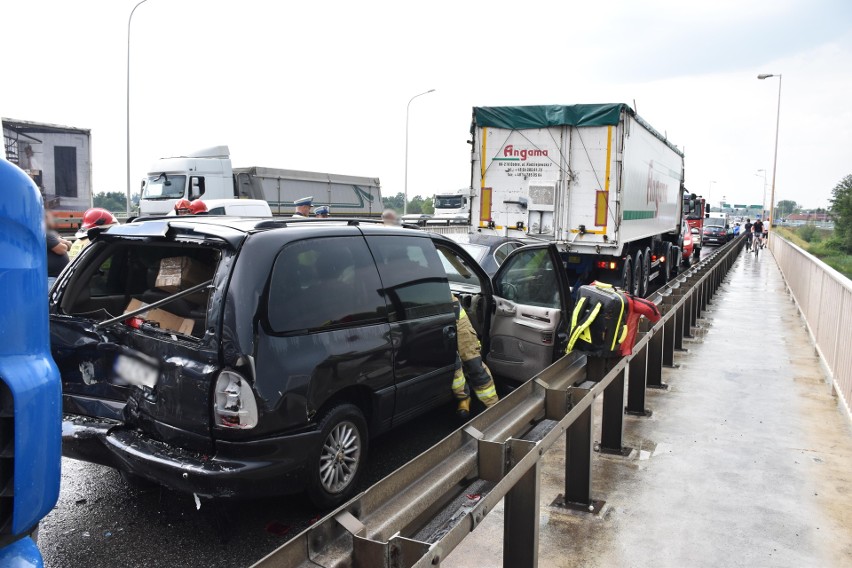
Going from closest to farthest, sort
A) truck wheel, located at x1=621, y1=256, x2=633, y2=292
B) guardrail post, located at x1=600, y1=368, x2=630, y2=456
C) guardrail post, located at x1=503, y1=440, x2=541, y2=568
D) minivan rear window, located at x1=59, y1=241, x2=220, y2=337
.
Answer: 1. guardrail post, located at x1=503, y1=440, x2=541, y2=568
2. minivan rear window, located at x1=59, y1=241, x2=220, y2=337
3. guardrail post, located at x1=600, y1=368, x2=630, y2=456
4. truck wheel, located at x1=621, y1=256, x2=633, y2=292

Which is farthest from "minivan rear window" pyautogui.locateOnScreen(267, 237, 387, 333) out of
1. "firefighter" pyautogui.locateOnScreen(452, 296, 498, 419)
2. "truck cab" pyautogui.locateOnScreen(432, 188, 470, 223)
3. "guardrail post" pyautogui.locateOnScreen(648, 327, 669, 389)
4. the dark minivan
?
"truck cab" pyautogui.locateOnScreen(432, 188, 470, 223)

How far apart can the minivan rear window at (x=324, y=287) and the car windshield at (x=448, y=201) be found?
1529 inches

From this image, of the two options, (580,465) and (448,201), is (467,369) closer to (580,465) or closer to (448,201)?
(580,465)

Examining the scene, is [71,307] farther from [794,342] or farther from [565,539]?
[794,342]

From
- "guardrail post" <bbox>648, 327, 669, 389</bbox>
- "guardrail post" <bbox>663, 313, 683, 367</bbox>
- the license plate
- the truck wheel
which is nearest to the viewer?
the license plate

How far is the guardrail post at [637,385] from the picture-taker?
604 cm

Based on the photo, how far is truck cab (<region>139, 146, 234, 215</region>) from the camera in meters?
24.4

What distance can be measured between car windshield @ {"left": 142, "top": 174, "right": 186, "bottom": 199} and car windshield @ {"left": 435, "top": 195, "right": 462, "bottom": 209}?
2138 cm

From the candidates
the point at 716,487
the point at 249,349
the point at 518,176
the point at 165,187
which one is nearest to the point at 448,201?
the point at 165,187

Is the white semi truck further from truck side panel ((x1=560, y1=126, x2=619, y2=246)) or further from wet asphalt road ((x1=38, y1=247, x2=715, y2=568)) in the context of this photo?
wet asphalt road ((x1=38, y1=247, x2=715, y2=568))

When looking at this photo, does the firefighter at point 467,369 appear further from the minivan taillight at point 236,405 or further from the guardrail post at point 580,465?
the minivan taillight at point 236,405

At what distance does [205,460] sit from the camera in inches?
146

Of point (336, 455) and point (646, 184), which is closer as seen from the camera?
point (336, 455)

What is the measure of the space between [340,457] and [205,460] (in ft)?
2.82
